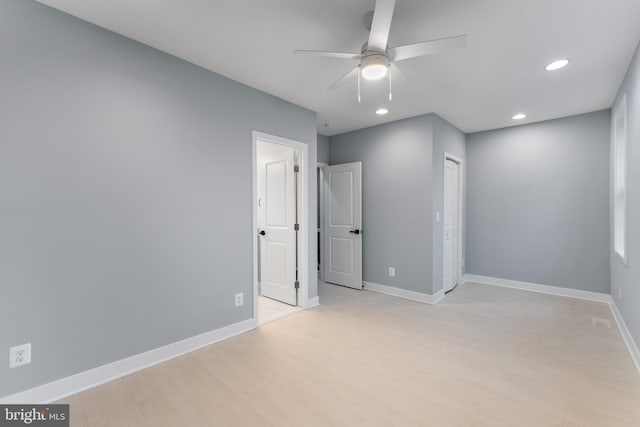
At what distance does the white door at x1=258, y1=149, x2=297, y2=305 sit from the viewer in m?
3.73

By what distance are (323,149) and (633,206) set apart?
155 inches

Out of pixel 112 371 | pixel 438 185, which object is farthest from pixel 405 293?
pixel 112 371

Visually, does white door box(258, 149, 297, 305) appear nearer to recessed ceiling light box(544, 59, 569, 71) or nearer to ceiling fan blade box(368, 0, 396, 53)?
ceiling fan blade box(368, 0, 396, 53)

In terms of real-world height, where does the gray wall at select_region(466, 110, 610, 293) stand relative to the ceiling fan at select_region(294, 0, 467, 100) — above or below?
below

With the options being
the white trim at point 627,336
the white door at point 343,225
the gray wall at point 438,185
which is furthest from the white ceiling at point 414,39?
the white trim at point 627,336

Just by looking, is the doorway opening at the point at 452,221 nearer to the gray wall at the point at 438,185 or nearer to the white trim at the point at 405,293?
the gray wall at the point at 438,185

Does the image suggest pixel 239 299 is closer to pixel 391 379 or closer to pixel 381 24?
pixel 391 379

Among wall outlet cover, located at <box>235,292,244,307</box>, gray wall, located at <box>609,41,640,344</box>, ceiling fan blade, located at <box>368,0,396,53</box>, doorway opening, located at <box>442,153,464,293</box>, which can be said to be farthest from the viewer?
doorway opening, located at <box>442,153,464,293</box>

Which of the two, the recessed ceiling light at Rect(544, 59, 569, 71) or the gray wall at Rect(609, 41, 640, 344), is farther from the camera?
the recessed ceiling light at Rect(544, 59, 569, 71)

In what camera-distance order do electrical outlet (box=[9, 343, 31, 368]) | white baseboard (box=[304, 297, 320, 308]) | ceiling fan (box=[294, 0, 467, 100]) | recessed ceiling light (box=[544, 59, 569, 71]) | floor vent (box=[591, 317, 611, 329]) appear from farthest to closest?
white baseboard (box=[304, 297, 320, 308]) → floor vent (box=[591, 317, 611, 329]) → recessed ceiling light (box=[544, 59, 569, 71]) → electrical outlet (box=[9, 343, 31, 368]) → ceiling fan (box=[294, 0, 467, 100])

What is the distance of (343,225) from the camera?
15.7ft

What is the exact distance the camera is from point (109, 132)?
2111 mm

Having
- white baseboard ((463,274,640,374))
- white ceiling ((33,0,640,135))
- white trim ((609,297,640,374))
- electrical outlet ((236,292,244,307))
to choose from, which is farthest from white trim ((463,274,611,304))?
electrical outlet ((236,292,244,307))

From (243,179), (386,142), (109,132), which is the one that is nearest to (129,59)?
(109,132)
